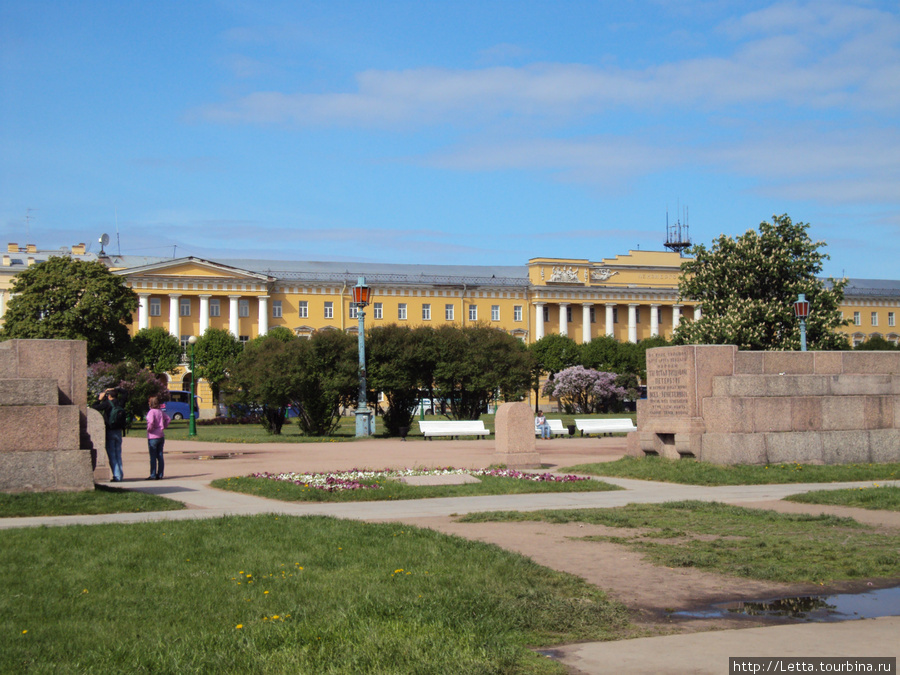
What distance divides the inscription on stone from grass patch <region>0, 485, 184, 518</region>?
9408 millimetres

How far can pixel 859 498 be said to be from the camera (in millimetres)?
12781

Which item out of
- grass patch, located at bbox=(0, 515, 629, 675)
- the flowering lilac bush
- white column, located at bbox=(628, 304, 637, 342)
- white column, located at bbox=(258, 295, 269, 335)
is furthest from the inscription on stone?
white column, located at bbox=(628, 304, 637, 342)

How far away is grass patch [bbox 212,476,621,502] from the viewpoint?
14.1 metres

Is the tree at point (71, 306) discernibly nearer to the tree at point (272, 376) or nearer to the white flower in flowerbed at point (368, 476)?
the tree at point (272, 376)

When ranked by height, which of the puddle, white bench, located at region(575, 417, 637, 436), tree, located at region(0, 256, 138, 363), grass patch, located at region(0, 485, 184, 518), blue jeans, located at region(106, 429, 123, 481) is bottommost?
white bench, located at region(575, 417, 637, 436)

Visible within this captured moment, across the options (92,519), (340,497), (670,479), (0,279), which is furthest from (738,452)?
(0,279)

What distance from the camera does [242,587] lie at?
711 cm

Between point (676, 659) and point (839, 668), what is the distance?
0.84 meters

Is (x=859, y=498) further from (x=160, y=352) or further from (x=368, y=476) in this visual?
(x=160, y=352)

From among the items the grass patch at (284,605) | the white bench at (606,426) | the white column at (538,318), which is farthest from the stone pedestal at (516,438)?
the white column at (538,318)

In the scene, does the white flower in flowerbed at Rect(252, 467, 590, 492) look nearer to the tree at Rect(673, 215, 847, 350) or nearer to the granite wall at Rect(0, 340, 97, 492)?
the granite wall at Rect(0, 340, 97, 492)

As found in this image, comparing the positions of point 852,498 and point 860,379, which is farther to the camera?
point 860,379

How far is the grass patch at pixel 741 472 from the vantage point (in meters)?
16.0

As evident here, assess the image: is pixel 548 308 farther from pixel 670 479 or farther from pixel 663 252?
pixel 670 479
